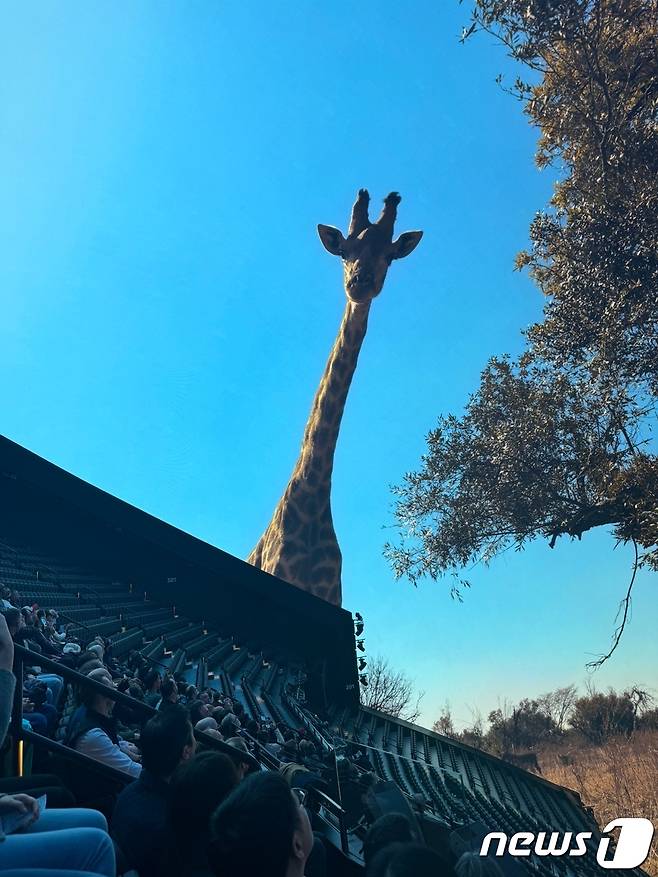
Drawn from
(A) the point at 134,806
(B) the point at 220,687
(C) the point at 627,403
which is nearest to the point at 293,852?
(A) the point at 134,806

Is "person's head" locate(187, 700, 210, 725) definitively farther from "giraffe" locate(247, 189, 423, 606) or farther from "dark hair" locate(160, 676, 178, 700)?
"giraffe" locate(247, 189, 423, 606)

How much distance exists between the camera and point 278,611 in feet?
52.5

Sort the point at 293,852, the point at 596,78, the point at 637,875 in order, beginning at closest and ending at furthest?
the point at 293,852 → the point at 596,78 → the point at 637,875

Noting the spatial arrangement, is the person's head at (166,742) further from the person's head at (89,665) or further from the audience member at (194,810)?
the person's head at (89,665)

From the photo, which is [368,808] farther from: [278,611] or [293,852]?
[278,611]

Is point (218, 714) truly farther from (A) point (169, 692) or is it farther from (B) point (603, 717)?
(B) point (603, 717)

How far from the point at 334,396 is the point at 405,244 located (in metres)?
4.81

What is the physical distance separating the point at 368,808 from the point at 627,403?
866 centimetres

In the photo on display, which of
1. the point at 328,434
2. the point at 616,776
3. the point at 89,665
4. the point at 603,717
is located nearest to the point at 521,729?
the point at 603,717

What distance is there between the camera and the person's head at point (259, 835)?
6.44 ft

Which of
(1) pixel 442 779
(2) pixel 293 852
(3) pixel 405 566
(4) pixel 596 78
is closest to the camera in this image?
(2) pixel 293 852

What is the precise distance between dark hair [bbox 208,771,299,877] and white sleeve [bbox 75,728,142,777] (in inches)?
77.8

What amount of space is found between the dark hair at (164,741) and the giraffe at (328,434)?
12.7 m

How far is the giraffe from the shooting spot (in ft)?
53.3
